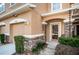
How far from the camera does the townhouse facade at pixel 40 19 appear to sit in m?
1.84

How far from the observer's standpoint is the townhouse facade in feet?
6.04

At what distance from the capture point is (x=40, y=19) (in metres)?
1.97

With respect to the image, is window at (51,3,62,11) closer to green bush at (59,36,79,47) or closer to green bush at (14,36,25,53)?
green bush at (59,36,79,47)

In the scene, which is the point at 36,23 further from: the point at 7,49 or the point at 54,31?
the point at 7,49

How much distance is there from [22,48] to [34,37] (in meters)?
0.22

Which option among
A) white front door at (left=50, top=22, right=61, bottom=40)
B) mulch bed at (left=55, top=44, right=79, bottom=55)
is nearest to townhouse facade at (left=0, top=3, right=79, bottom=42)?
white front door at (left=50, top=22, right=61, bottom=40)

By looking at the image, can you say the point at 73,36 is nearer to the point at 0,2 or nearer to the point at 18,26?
the point at 18,26

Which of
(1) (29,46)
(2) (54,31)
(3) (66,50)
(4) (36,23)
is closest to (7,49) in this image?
(1) (29,46)

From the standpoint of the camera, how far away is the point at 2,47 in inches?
80.3

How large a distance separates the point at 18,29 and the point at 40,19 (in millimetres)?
370

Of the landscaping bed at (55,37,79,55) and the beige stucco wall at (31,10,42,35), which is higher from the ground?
the beige stucco wall at (31,10,42,35)

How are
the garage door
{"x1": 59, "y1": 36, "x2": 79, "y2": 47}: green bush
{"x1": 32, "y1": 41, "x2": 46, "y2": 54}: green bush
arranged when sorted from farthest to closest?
A: the garage door
{"x1": 32, "y1": 41, "x2": 46, "y2": 54}: green bush
{"x1": 59, "y1": 36, "x2": 79, "y2": 47}: green bush

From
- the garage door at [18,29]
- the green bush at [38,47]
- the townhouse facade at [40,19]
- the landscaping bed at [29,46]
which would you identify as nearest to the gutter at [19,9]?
the townhouse facade at [40,19]

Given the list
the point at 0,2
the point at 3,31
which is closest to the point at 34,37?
the point at 3,31
